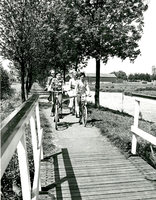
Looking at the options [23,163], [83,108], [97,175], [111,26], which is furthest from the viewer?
[111,26]

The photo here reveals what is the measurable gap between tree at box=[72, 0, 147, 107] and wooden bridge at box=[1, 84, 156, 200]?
274 inches

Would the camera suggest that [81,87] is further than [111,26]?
No

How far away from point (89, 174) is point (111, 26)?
30.6 ft

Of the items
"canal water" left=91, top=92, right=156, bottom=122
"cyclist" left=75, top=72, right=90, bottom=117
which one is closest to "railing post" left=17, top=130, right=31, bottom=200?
"cyclist" left=75, top=72, right=90, bottom=117

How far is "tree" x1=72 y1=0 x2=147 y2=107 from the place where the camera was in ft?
38.8

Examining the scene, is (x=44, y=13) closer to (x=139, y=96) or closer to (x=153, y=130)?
(x=153, y=130)

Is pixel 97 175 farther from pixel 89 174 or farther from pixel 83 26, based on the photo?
pixel 83 26

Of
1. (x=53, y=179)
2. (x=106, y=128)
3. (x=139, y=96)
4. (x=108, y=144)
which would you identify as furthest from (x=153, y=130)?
(x=53, y=179)

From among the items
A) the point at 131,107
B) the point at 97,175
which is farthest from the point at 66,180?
the point at 131,107

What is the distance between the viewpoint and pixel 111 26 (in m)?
12.2

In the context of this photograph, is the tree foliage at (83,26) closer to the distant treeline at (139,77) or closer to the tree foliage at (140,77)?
the distant treeline at (139,77)

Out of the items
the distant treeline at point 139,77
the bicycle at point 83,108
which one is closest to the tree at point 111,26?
the bicycle at point 83,108

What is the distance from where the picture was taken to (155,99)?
4.30 metres

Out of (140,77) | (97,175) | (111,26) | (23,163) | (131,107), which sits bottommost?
(131,107)
